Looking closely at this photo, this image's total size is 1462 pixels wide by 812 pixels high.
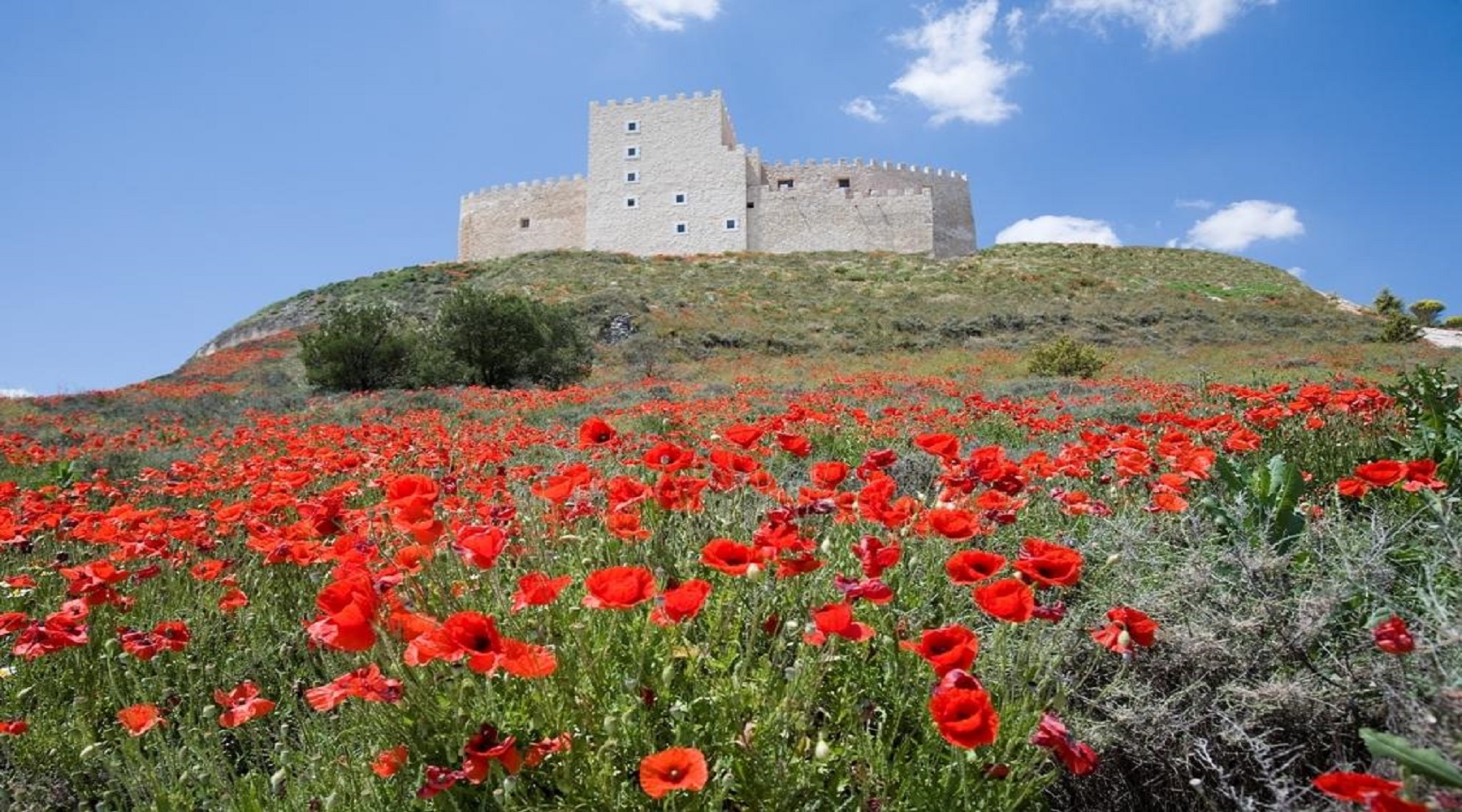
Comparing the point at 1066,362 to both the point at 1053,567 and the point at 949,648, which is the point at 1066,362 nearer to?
the point at 1053,567

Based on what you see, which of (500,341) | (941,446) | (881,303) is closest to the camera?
(941,446)

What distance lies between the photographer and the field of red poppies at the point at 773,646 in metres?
1.63

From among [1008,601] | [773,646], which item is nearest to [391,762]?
[773,646]

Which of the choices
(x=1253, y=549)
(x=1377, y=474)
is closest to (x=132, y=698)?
(x=1253, y=549)

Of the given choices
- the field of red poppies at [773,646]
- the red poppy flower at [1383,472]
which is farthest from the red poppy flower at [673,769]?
the red poppy flower at [1383,472]

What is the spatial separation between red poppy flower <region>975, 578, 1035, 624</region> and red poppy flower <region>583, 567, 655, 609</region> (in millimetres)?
659

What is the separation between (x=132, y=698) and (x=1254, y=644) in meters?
3.71

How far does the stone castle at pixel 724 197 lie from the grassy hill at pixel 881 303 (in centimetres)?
378

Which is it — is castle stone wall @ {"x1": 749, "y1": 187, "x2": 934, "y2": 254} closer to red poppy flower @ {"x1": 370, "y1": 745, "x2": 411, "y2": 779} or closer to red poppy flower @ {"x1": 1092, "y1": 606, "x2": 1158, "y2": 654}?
red poppy flower @ {"x1": 1092, "y1": 606, "x2": 1158, "y2": 654}

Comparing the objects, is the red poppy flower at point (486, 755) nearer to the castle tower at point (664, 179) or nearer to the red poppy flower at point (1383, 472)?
the red poppy flower at point (1383, 472)

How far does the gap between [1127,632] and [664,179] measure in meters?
50.1

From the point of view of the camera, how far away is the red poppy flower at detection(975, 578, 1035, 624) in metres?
1.48

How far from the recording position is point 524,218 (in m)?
52.8

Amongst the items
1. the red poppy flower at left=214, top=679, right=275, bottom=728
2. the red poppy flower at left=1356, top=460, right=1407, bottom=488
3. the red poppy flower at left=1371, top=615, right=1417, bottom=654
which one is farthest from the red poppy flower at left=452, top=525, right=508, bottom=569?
the red poppy flower at left=1356, top=460, right=1407, bottom=488
